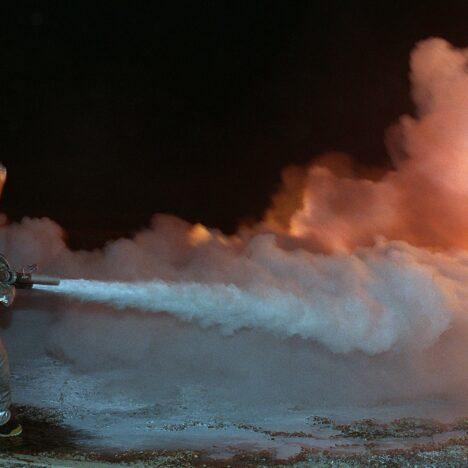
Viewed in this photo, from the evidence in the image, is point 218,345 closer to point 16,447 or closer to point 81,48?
point 16,447

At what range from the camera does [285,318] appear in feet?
21.5

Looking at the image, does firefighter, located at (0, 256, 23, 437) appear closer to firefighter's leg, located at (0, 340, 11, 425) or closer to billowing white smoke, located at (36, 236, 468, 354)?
firefighter's leg, located at (0, 340, 11, 425)

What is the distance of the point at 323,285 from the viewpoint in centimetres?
720

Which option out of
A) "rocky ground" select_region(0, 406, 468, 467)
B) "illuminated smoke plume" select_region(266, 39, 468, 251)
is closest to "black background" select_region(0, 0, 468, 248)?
"illuminated smoke plume" select_region(266, 39, 468, 251)

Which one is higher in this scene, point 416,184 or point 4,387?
point 416,184

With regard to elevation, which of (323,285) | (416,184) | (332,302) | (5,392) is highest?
(416,184)

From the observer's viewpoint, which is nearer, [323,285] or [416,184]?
[323,285]

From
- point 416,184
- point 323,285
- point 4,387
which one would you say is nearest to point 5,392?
point 4,387

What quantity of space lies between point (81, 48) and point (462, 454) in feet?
33.2

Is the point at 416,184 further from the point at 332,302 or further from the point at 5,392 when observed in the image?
the point at 5,392

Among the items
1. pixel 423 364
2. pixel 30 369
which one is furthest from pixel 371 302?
pixel 30 369

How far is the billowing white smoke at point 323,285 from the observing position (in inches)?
253

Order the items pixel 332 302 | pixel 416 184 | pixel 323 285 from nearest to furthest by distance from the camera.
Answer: pixel 332 302 < pixel 323 285 < pixel 416 184

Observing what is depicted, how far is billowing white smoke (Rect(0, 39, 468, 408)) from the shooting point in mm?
6414
